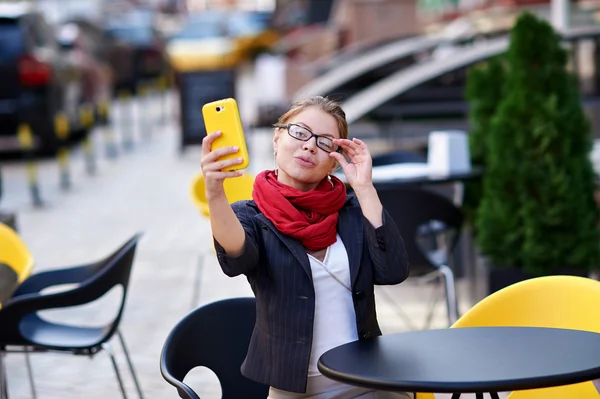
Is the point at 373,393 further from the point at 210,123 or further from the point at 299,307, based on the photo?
the point at 210,123

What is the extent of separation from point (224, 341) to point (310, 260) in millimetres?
520

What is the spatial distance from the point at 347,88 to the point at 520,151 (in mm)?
6265

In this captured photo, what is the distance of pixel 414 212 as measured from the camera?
5.79 metres

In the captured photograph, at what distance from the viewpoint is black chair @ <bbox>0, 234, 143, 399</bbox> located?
4.14m

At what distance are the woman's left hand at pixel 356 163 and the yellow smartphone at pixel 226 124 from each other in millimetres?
305

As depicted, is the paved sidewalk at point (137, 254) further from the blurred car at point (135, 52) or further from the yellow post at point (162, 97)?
the blurred car at point (135, 52)

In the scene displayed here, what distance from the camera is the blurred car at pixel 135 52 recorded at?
2683 centimetres

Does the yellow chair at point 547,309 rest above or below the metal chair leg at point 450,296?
above

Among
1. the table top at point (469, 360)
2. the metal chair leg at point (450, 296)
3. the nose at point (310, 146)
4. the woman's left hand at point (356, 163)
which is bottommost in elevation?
the metal chair leg at point (450, 296)

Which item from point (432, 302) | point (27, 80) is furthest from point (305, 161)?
point (27, 80)

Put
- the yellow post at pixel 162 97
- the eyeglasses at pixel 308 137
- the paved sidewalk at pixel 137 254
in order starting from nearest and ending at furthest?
1. the eyeglasses at pixel 308 137
2. the paved sidewalk at pixel 137 254
3. the yellow post at pixel 162 97

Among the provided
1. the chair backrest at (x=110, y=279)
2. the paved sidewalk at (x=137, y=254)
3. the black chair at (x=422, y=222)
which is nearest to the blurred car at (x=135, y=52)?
the paved sidewalk at (x=137, y=254)

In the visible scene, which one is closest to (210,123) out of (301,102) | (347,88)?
(301,102)

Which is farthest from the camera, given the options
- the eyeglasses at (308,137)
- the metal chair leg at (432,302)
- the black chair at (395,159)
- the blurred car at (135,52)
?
the blurred car at (135,52)
